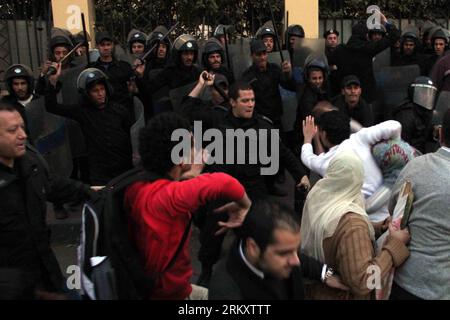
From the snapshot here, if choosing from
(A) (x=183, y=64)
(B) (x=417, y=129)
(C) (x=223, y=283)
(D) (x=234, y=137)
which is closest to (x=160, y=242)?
(C) (x=223, y=283)

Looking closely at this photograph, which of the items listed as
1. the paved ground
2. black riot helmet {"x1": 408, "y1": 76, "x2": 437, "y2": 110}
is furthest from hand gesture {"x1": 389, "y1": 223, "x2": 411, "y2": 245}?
the paved ground

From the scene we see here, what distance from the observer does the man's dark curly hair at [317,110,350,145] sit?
299 cm

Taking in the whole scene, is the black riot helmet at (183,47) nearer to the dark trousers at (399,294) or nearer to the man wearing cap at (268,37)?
the man wearing cap at (268,37)

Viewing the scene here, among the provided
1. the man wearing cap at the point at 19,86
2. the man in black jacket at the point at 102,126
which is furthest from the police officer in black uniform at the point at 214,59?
the man wearing cap at the point at 19,86

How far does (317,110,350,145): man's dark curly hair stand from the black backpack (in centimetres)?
118

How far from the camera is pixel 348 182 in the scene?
7.91 ft

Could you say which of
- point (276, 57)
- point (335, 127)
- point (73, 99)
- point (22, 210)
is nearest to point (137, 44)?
point (73, 99)

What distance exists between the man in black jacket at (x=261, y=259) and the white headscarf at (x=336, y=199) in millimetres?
479

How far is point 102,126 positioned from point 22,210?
2.33 m

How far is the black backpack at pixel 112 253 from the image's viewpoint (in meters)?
2.09

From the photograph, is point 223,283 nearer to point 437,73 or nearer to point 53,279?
point 53,279

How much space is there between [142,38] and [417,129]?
4.04 m

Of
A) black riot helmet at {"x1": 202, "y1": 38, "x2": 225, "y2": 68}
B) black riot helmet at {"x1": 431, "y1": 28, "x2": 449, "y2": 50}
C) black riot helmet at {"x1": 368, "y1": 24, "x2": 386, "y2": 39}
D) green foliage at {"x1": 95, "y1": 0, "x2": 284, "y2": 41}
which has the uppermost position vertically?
green foliage at {"x1": 95, "y1": 0, "x2": 284, "y2": 41}

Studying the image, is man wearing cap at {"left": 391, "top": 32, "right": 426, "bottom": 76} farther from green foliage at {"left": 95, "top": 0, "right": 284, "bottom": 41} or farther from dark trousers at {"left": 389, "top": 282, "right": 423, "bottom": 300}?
dark trousers at {"left": 389, "top": 282, "right": 423, "bottom": 300}
